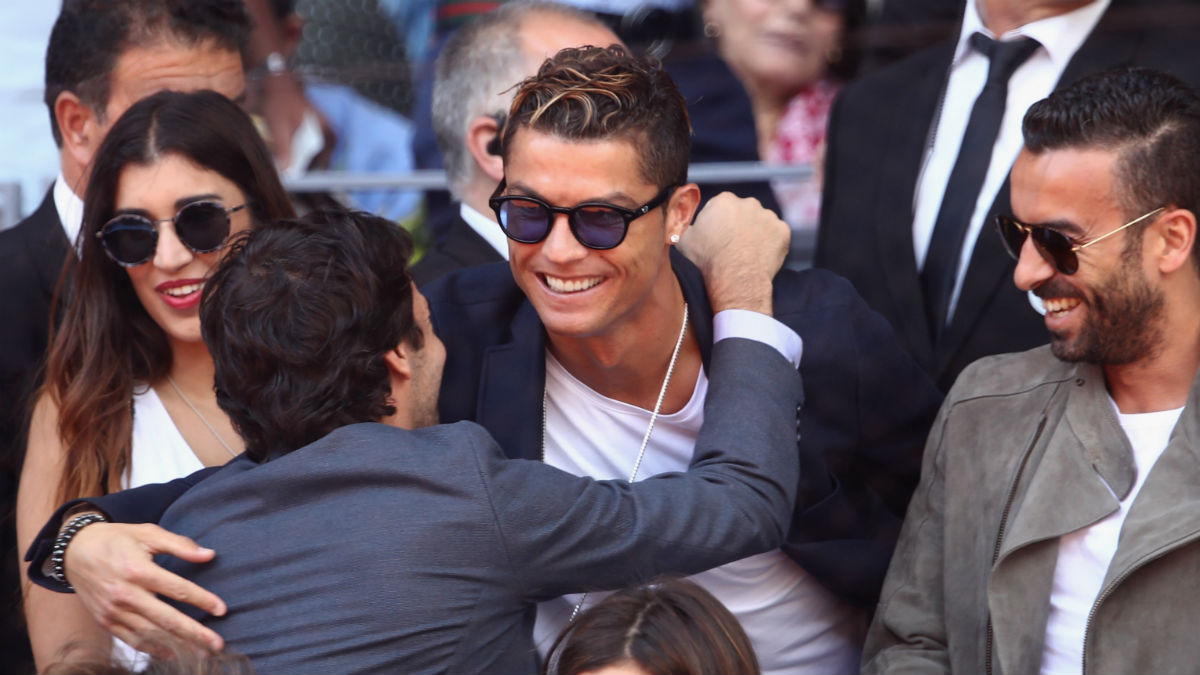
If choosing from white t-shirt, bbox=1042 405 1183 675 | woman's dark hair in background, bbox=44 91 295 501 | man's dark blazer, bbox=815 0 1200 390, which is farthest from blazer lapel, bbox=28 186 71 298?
white t-shirt, bbox=1042 405 1183 675

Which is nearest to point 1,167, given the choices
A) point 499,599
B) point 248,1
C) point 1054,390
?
point 248,1

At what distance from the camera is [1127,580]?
2.27m

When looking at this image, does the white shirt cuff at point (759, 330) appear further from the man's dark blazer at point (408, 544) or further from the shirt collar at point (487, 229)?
the shirt collar at point (487, 229)

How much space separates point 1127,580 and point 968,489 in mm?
353

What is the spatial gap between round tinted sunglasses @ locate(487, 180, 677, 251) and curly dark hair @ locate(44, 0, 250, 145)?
1.36 meters

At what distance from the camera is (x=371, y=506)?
200 cm

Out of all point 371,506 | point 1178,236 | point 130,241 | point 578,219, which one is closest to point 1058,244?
point 1178,236

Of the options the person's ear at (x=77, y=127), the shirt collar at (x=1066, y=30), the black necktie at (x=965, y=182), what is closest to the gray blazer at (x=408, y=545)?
the black necktie at (x=965, y=182)

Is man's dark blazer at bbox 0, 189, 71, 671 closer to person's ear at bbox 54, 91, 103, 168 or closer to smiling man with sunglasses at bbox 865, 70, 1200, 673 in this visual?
person's ear at bbox 54, 91, 103, 168

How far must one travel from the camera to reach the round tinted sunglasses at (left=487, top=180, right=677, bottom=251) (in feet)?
7.79

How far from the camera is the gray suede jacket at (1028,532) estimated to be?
2.26 meters

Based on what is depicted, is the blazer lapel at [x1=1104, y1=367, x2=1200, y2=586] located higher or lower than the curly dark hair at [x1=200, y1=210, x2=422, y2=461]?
lower

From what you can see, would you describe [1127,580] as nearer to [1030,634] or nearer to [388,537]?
[1030,634]

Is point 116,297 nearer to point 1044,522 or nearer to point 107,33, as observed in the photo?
point 107,33
